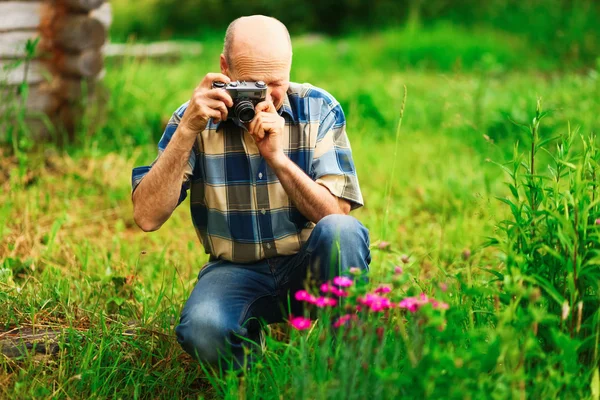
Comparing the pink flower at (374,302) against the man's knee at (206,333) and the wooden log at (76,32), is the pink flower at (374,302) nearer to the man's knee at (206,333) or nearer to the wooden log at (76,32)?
the man's knee at (206,333)

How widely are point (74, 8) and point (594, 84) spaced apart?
152 inches

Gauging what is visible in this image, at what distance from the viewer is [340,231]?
2.39 metres

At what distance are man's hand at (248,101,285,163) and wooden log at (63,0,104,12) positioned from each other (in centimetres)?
279

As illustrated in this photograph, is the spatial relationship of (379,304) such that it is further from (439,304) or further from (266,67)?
(266,67)

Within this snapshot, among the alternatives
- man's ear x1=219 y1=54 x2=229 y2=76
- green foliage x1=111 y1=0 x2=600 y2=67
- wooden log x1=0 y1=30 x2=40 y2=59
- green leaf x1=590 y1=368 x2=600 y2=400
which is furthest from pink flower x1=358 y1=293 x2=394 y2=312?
green foliage x1=111 y1=0 x2=600 y2=67

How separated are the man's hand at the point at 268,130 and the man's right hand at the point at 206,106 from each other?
10cm

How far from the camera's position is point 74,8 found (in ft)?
15.8

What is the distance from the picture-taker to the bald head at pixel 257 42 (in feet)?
8.25

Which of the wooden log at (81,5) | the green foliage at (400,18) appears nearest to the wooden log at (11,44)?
the wooden log at (81,5)

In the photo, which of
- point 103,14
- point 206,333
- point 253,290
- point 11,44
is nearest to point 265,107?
point 253,290

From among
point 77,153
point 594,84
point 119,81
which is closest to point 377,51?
point 594,84

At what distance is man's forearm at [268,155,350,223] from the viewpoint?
2463mm

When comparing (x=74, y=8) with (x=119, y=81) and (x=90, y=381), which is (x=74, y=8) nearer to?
(x=119, y=81)

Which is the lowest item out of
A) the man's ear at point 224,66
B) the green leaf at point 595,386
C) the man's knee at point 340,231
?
the green leaf at point 595,386
